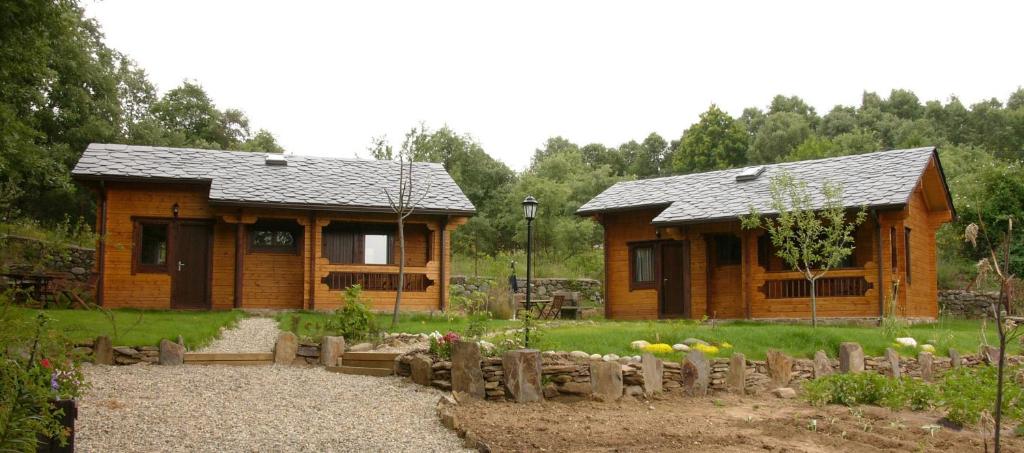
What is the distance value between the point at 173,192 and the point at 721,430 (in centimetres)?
1634

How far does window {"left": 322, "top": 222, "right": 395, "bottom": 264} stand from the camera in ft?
72.7

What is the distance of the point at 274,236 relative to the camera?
22.0m

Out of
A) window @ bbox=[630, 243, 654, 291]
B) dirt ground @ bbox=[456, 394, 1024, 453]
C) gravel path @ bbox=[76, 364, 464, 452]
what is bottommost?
dirt ground @ bbox=[456, 394, 1024, 453]

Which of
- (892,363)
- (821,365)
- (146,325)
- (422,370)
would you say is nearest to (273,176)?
(146,325)

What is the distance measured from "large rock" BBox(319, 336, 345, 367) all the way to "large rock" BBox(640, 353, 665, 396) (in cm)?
439

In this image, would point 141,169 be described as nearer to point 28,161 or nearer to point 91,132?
point 28,161

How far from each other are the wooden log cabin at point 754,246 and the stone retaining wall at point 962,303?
10.4ft

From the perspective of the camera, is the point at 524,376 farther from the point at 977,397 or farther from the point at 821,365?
the point at 977,397

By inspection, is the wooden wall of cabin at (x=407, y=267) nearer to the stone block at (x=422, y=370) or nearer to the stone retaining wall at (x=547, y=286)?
the stone retaining wall at (x=547, y=286)

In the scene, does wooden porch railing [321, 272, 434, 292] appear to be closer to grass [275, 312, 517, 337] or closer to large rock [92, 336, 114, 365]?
grass [275, 312, 517, 337]

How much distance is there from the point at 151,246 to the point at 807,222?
1451 centimetres

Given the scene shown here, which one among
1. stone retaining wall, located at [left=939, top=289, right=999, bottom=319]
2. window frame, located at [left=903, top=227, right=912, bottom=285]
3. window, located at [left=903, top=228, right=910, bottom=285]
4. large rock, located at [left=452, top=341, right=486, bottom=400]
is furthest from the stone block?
stone retaining wall, located at [left=939, top=289, right=999, bottom=319]

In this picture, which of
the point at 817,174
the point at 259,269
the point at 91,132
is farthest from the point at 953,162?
the point at 91,132

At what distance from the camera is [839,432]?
8414 mm
